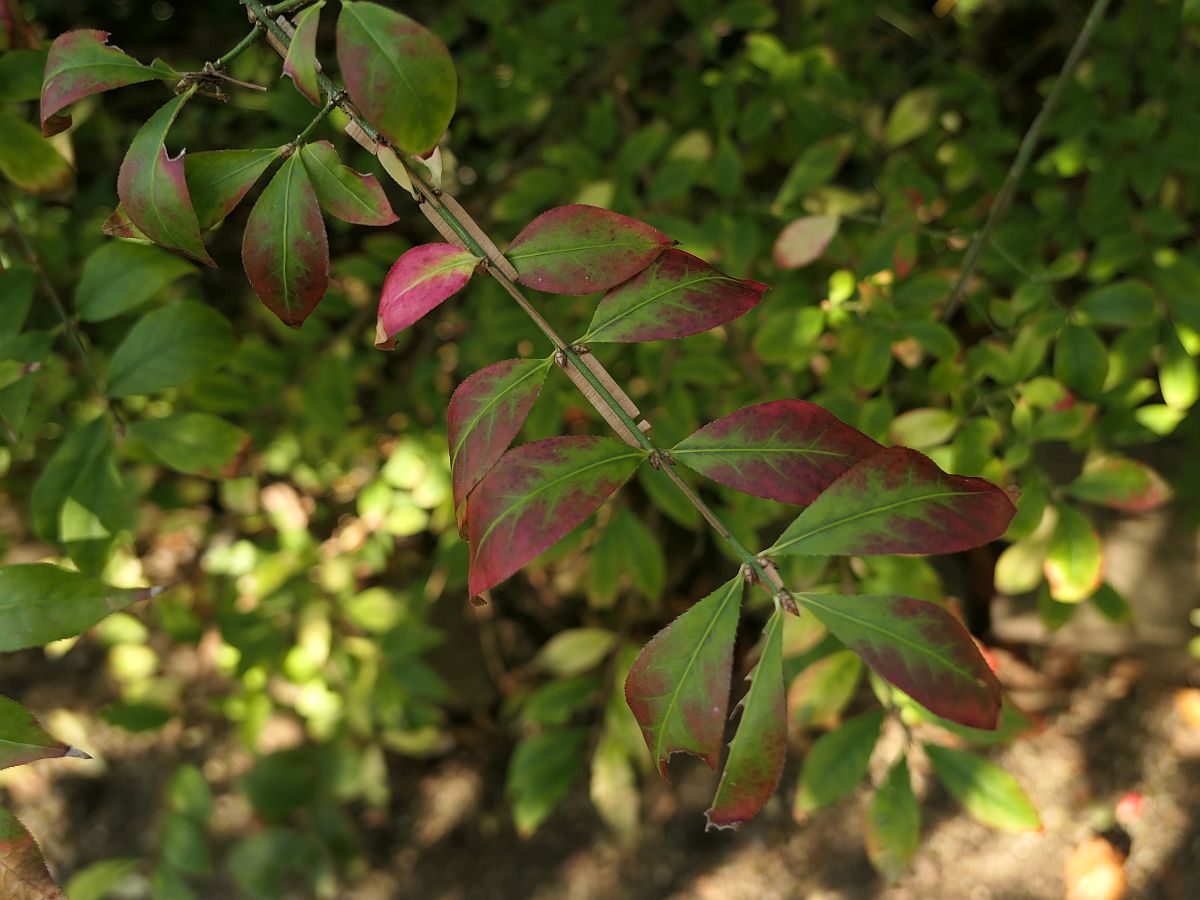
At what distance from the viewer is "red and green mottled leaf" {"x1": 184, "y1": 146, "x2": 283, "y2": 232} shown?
0.59 m

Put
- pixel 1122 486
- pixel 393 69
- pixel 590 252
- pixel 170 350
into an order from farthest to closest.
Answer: pixel 1122 486, pixel 170 350, pixel 590 252, pixel 393 69

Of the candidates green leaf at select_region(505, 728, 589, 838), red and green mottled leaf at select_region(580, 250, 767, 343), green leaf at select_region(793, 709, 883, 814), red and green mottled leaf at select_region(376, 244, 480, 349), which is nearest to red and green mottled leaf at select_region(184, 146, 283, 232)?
red and green mottled leaf at select_region(376, 244, 480, 349)

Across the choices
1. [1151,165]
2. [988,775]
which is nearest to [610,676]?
[988,775]

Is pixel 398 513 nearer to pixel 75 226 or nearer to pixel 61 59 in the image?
pixel 75 226

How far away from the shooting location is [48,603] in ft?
2.15

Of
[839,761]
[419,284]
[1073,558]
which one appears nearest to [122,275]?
[419,284]

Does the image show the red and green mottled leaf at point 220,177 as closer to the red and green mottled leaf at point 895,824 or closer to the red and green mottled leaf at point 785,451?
the red and green mottled leaf at point 785,451

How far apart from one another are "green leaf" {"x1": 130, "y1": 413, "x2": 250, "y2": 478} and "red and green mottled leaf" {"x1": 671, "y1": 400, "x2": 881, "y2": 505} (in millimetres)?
522

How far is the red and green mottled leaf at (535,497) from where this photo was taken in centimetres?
50

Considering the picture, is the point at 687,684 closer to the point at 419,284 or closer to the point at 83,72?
the point at 419,284

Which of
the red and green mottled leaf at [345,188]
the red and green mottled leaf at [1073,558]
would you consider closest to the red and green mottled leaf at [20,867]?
the red and green mottled leaf at [345,188]

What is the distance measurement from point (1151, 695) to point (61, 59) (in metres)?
2.08

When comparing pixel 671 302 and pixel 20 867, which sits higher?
pixel 671 302

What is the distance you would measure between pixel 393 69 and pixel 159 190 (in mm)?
191
